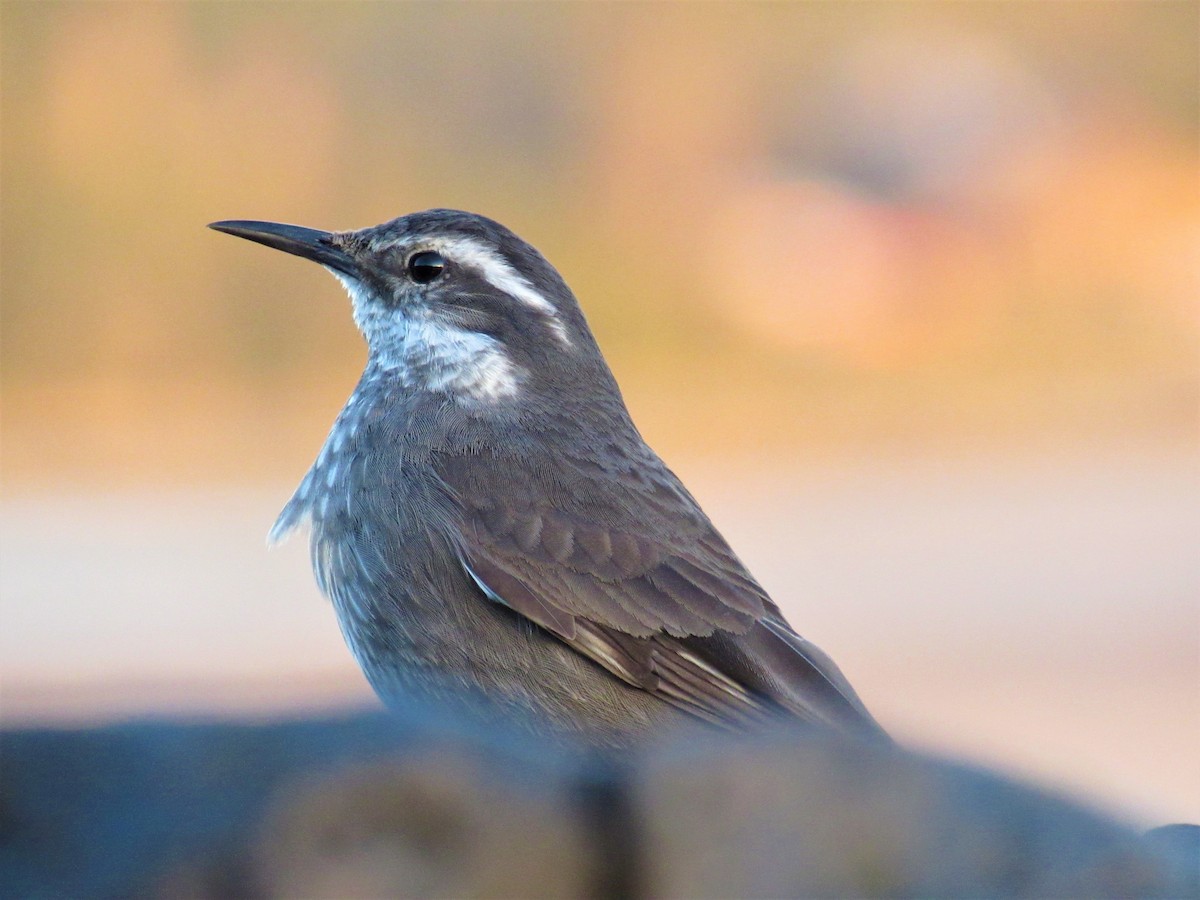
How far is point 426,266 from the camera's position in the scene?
5551 mm

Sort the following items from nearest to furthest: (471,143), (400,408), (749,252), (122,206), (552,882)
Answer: (552,882), (400,408), (122,206), (471,143), (749,252)

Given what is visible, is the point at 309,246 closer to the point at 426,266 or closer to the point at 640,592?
the point at 426,266

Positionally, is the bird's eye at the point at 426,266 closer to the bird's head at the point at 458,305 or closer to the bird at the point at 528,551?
the bird's head at the point at 458,305

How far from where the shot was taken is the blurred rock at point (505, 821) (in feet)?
6.46

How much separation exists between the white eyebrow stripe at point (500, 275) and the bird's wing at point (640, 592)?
2.50 ft

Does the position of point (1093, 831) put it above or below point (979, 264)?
below

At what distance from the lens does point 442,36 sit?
67.8 feet

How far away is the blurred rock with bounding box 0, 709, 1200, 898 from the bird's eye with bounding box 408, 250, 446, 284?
347cm

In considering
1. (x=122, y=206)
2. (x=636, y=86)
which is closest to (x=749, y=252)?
(x=636, y=86)

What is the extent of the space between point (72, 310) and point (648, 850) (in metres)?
17.4

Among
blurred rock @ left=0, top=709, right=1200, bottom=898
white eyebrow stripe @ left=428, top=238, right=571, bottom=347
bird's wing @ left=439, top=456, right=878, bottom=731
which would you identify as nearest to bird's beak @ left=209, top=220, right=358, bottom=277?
white eyebrow stripe @ left=428, top=238, right=571, bottom=347

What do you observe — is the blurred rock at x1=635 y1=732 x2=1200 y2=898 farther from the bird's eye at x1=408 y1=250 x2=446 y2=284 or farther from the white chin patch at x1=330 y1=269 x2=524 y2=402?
the bird's eye at x1=408 y1=250 x2=446 y2=284

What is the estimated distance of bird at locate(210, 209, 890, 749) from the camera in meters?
4.34

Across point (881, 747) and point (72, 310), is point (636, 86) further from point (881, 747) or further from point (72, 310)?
point (881, 747)
